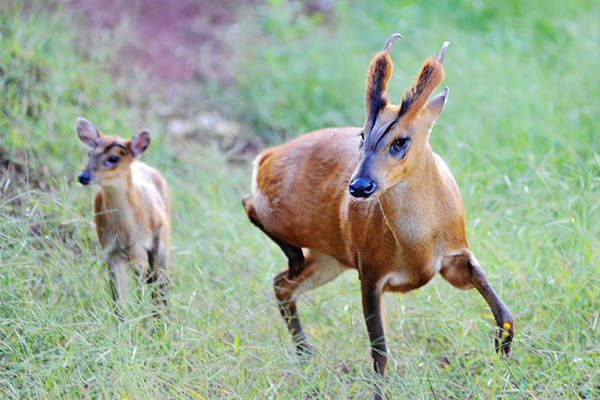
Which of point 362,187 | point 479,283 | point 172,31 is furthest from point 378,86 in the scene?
point 172,31

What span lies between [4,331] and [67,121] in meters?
3.03

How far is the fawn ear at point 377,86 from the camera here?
4.05 m

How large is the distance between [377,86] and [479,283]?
104 centimetres

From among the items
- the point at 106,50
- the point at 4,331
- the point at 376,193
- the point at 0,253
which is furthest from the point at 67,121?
the point at 376,193

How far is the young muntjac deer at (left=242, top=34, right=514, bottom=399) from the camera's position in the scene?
399 centimetres

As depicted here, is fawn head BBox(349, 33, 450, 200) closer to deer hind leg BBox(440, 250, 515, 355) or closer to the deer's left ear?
the deer's left ear

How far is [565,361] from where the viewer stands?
447 centimetres

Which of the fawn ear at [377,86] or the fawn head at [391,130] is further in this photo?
the fawn ear at [377,86]

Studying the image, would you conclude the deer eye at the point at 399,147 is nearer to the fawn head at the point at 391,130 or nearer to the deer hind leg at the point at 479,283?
the fawn head at the point at 391,130

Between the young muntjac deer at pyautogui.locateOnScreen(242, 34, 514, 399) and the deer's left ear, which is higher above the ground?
the deer's left ear

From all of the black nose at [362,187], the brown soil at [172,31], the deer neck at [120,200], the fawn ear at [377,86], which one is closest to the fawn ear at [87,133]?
the deer neck at [120,200]

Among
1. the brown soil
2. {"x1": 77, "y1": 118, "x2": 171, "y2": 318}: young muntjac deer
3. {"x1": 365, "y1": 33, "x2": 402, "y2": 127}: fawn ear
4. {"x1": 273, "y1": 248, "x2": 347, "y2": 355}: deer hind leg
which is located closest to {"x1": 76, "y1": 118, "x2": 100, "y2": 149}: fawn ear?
{"x1": 77, "y1": 118, "x2": 171, "y2": 318}: young muntjac deer

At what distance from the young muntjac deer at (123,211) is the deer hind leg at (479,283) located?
1892 mm

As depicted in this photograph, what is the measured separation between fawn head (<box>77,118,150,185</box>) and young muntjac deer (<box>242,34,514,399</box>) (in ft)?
3.00
